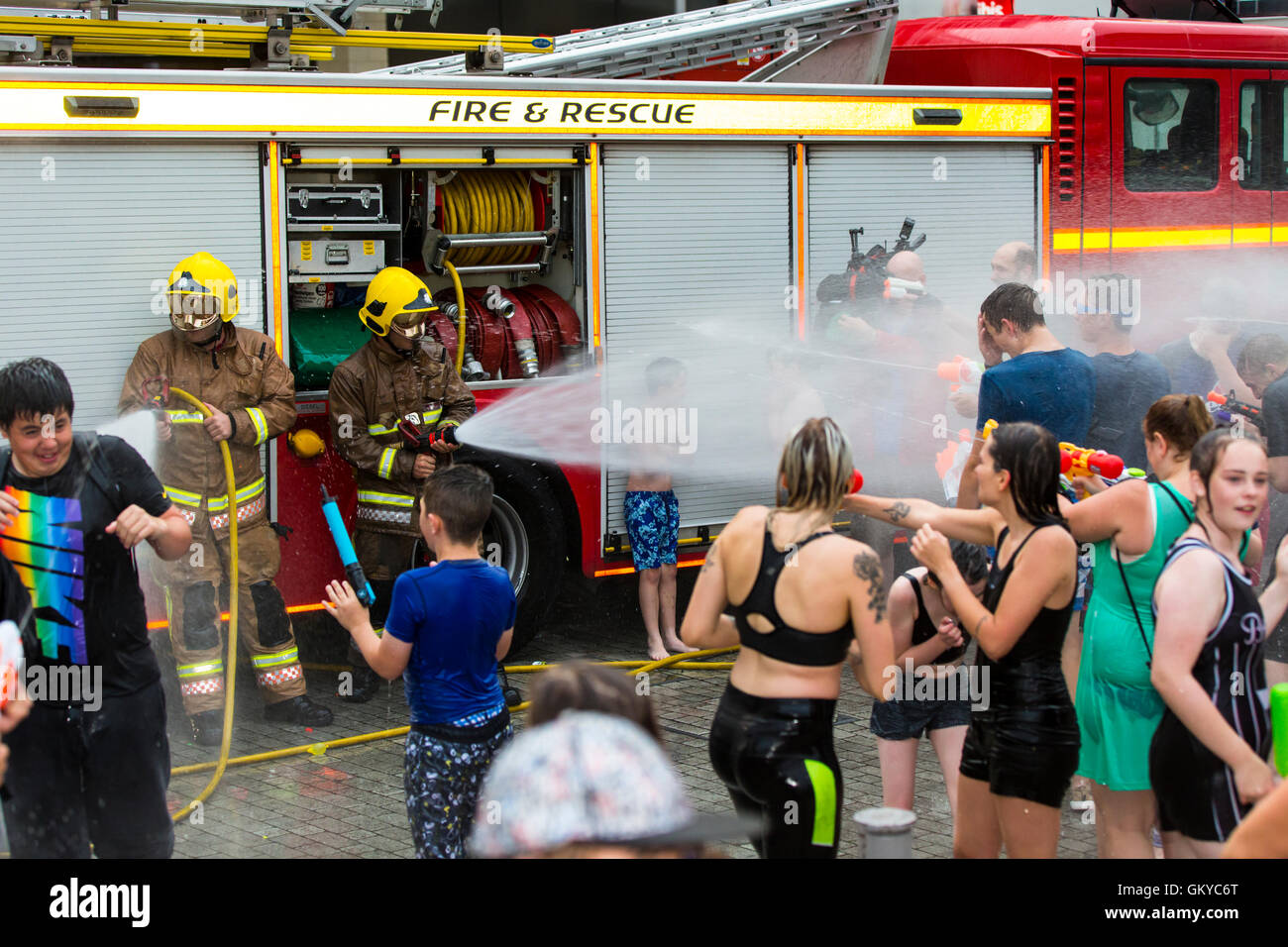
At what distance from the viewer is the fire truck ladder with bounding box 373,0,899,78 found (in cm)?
805

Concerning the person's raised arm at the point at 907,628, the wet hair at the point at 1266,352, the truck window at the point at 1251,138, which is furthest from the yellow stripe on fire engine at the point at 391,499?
the truck window at the point at 1251,138

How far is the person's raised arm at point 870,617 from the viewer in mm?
3895

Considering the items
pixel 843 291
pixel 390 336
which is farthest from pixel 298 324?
pixel 843 291

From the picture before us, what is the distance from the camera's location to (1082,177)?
9.41 meters

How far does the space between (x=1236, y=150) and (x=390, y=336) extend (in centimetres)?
599

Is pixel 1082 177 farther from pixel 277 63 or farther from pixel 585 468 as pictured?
pixel 277 63

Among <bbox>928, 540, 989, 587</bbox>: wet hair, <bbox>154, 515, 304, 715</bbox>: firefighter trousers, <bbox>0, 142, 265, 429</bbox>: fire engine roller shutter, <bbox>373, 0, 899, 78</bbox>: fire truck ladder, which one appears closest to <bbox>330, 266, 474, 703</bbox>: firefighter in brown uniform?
<bbox>154, 515, 304, 715</bbox>: firefighter trousers

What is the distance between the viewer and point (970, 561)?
4832mm

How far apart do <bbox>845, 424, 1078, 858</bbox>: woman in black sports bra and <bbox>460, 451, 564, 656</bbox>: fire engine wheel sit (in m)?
3.68

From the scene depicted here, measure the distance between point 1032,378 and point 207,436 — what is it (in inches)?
135

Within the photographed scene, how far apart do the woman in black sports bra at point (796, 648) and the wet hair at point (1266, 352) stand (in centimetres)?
322

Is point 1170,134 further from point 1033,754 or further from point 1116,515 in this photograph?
point 1033,754
